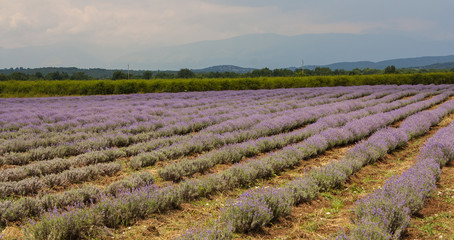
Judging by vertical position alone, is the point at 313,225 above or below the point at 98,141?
below

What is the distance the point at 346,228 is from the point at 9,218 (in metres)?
4.25

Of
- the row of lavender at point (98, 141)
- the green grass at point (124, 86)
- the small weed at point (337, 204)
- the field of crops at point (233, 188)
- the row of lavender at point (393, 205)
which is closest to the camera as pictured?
the row of lavender at point (393, 205)

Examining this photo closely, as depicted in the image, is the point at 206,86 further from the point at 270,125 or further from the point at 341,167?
the point at 341,167

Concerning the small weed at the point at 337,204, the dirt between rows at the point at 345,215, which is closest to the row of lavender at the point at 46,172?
the dirt between rows at the point at 345,215

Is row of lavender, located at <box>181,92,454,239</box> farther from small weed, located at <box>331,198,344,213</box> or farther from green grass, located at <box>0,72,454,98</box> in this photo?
green grass, located at <box>0,72,454,98</box>

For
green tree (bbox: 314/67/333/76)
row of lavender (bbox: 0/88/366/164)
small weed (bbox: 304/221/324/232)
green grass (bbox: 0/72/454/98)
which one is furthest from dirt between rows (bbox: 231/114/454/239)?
green tree (bbox: 314/67/333/76)

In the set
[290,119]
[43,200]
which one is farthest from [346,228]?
[290,119]

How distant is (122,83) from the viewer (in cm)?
3491

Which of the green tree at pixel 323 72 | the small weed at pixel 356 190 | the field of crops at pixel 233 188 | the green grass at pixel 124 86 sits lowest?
the small weed at pixel 356 190

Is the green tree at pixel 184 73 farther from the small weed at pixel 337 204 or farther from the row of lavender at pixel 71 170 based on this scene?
the small weed at pixel 337 204

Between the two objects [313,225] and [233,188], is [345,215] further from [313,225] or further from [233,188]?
[233,188]

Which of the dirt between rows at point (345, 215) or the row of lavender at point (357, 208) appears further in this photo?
the dirt between rows at point (345, 215)

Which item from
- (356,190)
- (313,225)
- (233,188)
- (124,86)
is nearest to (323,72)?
(124,86)

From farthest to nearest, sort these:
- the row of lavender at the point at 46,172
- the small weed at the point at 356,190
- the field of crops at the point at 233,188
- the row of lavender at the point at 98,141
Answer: the row of lavender at the point at 98,141, the small weed at the point at 356,190, the row of lavender at the point at 46,172, the field of crops at the point at 233,188
